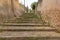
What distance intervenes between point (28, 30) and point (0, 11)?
139 cm

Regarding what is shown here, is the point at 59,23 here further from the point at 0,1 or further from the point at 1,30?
the point at 0,1

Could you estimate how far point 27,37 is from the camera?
246 centimetres

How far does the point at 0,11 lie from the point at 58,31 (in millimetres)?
1828

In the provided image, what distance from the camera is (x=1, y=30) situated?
121 inches

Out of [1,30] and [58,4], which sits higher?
[58,4]

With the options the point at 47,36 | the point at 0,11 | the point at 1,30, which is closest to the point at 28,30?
the point at 1,30

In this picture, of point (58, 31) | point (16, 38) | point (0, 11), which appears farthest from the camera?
point (0, 11)

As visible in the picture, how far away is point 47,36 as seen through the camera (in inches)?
98.5

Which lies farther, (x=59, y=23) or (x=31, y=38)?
(x=59, y=23)

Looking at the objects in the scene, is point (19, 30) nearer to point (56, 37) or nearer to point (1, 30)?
point (1, 30)

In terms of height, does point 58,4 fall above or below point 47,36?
above

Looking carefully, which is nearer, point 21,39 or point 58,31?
point 21,39

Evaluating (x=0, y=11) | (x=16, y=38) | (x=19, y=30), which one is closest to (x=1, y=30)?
(x=19, y=30)

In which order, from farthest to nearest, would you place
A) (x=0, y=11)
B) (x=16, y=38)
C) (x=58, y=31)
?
1. (x=0, y=11)
2. (x=58, y=31)
3. (x=16, y=38)
